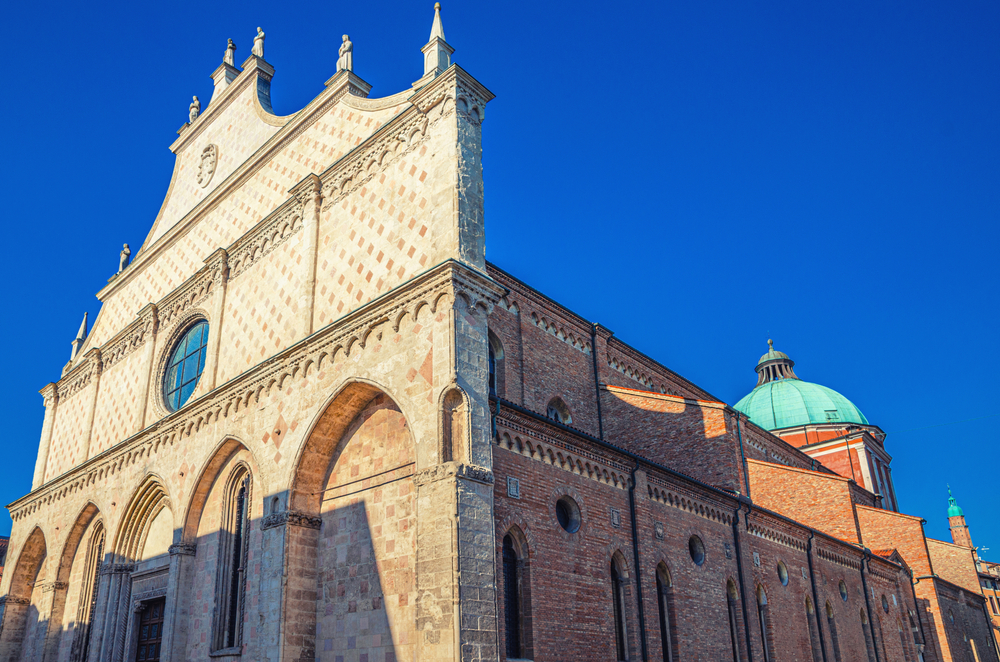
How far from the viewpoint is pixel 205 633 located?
49.3ft

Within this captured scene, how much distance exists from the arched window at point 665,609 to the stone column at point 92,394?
15971mm

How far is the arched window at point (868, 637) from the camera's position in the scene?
23672 mm

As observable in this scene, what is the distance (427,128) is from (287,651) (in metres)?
9.07

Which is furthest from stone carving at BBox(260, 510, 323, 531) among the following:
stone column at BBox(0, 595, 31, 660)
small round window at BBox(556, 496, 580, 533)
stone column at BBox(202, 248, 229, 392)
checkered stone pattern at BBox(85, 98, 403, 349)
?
stone column at BBox(0, 595, 31, 660)

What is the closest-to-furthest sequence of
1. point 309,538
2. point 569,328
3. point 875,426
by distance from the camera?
point 309,538 < point 569,328 < point 875,426

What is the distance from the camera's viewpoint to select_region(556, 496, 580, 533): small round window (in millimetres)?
14038

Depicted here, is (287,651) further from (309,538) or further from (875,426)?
(875,426)

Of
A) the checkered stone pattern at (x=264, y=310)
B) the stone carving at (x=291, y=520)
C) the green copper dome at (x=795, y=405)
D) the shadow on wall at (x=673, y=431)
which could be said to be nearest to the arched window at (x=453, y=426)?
the stone carving at (x=291, y=520)

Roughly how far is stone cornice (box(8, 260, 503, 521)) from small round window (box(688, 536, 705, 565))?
8409 millimetres

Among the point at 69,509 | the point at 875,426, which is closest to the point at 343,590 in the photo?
the point at 69,509

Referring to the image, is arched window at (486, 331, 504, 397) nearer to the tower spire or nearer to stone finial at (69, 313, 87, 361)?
the tower spire

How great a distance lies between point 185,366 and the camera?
1938 cm

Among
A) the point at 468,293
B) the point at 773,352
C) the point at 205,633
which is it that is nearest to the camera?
the point at 468,293

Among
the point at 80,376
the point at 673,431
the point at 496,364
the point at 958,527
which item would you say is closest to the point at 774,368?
the point at 958,527
